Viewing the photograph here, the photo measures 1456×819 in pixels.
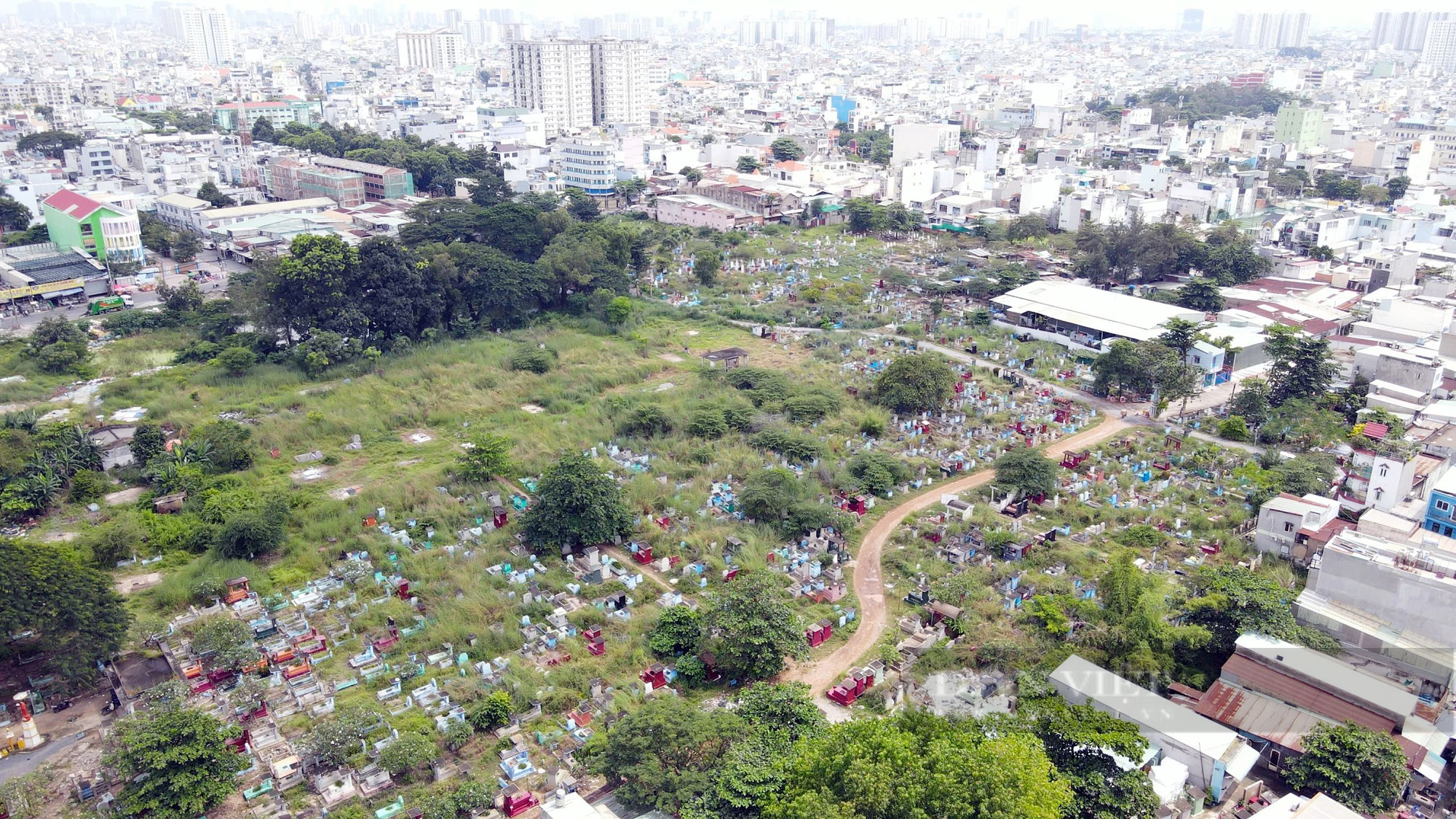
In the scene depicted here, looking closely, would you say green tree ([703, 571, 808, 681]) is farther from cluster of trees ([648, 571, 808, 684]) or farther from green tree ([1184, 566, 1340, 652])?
green tree ([1184, 566, 1340, 652])

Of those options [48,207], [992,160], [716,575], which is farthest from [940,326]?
[48,207]

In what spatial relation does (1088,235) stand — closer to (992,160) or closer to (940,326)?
(940,326)

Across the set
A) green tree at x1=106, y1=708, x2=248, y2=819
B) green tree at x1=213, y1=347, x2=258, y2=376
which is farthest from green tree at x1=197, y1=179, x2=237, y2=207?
green tree at x1=106, y1=708, x2=248, y2=819

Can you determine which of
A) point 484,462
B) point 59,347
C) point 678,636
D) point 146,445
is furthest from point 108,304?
point 678,636

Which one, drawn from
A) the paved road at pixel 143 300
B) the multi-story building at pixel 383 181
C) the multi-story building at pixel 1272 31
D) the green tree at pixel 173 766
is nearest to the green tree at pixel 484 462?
the green tree at pixel 173 766

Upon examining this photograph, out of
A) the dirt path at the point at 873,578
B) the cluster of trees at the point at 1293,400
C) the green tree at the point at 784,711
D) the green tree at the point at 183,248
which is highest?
the green tree at the point at 183,248

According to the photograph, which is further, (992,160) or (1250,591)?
(992,160)

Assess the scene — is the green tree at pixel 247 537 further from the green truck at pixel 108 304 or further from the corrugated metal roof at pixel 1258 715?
the green truck at pixel 108 304
